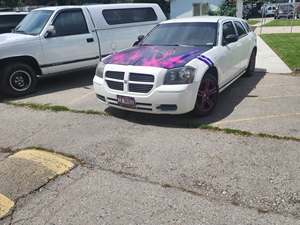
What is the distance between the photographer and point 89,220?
3594 mm

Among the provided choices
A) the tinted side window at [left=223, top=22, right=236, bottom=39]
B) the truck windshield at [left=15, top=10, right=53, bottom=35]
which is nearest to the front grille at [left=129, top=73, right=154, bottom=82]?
the tinted side window at [left=223, top=22, right=236, bottom=39]

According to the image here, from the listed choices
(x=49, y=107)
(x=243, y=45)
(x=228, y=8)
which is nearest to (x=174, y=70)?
(x=49, y=107)

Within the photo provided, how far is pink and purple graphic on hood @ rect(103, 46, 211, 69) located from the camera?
6.01 m

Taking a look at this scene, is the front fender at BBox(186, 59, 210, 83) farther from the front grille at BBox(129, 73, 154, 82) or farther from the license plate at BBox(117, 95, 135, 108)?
the license plate at BBox(117, 95, 135, 108)

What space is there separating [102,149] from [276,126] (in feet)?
8.80

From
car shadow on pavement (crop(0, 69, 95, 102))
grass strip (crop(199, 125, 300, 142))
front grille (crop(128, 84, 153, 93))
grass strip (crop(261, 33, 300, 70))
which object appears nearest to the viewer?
grass strip (crop(199, 125, 300, 142))

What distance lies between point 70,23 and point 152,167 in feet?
18.2

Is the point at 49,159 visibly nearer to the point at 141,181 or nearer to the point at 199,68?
the point at 141,181

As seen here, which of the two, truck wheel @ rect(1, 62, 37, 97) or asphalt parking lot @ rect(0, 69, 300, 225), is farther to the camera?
truck wheel @ rect(1, 62, 37, 97)

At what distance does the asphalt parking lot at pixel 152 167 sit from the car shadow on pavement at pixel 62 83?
5.62 feet

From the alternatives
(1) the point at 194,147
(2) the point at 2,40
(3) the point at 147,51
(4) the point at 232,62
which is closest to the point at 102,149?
(1) the point at 194,147

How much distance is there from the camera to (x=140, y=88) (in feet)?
19.5

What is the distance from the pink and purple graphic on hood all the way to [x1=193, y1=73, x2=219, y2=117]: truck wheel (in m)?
0.46

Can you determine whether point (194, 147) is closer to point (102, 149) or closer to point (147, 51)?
point (102, 149)
